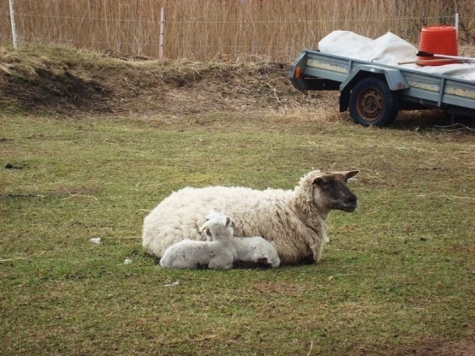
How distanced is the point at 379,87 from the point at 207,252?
821 cm

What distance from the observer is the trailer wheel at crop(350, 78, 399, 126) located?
1391cm

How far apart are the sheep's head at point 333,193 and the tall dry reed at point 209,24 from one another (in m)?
12.7

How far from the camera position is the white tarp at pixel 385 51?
13375mm

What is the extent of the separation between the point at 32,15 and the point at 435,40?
403 inches

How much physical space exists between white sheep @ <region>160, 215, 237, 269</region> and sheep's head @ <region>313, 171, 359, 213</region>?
1142 millimetres

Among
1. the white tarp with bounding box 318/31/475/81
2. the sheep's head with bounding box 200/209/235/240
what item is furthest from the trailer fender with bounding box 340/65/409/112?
the sheep's head with bounding box 200/209/235/240

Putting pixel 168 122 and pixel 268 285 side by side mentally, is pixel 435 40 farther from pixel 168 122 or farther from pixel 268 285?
pixel 268 285

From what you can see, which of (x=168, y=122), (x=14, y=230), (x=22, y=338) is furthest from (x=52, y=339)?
(x=168, y=122)

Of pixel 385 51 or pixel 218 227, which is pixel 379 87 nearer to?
pixel 385 51

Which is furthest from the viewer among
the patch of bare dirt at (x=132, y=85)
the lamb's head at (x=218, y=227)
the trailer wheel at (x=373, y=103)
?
the patch of bare dirt at (x=132, y=85)

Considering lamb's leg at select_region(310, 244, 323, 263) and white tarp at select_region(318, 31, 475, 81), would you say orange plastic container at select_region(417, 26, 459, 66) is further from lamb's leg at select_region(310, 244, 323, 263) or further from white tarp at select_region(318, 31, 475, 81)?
lamb's leg at select_region(310, 244, 323, 263)

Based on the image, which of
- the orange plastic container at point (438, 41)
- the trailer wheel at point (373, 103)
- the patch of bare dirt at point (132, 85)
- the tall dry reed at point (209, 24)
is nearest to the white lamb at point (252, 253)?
the trailer wheel at point (373, 103)

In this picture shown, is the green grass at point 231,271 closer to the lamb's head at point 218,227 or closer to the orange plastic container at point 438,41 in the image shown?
the lamb's head at point 218,227

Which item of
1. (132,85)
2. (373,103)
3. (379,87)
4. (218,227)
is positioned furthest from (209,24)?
(218,227)
